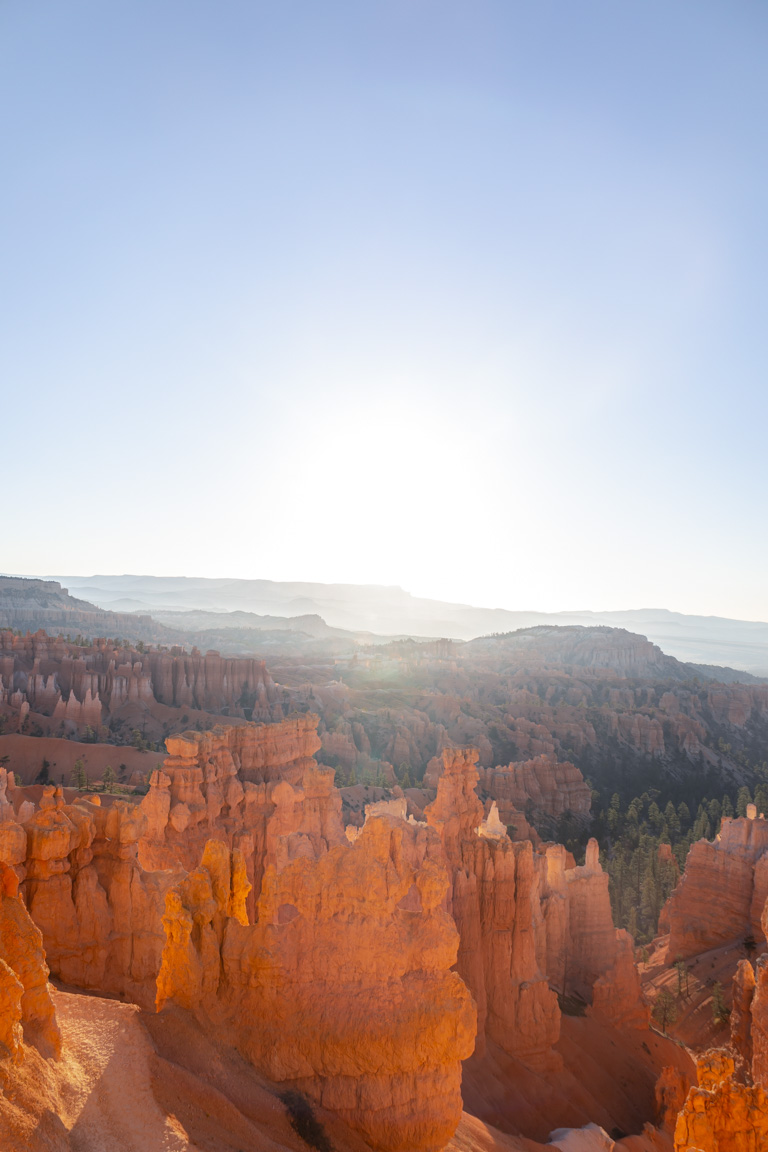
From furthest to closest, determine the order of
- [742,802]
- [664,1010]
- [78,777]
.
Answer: [742,802] < [78,777] < [664,1010]

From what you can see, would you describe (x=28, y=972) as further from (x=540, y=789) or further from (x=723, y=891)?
(x=540, y=789)

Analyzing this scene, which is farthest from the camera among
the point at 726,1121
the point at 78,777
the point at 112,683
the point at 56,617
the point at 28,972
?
the point at 56,617

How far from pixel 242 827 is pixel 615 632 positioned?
152m

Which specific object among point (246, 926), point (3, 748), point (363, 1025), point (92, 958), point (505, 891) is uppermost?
point (246, 926)

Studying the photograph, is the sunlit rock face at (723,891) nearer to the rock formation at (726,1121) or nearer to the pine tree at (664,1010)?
the pine tree at (664,1010)

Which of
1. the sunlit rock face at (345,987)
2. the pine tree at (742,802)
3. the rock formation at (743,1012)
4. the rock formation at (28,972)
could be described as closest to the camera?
the rock formation at (28,972)

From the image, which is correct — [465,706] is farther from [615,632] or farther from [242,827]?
[615,632]

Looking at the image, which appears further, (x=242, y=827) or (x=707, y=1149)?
(x=242, y=827)

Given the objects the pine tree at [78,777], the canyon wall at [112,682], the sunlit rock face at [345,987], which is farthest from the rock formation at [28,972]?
the canyon wall at [112,682]

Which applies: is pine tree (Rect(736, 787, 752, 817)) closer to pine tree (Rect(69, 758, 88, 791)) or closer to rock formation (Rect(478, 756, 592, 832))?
rock formation (Rect(478, 756, 592, 832))

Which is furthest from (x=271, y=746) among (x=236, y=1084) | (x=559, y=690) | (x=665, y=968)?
(x=559, y=690)

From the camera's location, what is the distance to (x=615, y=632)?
159125 millimetres

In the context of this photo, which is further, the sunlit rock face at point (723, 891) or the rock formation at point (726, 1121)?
the sunlit rock face at point (723, 891)

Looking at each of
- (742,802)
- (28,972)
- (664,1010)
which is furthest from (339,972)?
(742,802)
